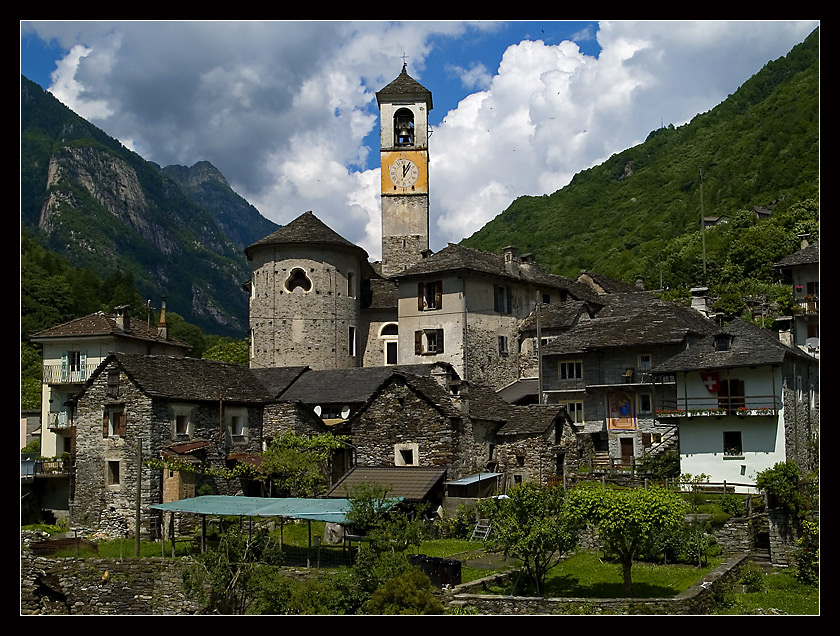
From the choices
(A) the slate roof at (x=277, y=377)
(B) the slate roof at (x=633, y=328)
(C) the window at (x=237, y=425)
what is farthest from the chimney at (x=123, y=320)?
(B) the slate roof at (x=633, y=328)

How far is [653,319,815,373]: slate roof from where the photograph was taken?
36844mm

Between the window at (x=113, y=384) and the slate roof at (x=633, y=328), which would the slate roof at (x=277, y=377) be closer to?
the window at (x=113, y=384)

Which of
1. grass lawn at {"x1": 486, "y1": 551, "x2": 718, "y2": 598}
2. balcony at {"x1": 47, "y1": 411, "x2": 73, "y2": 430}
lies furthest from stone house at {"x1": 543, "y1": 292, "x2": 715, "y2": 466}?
balcony at {"x1": 47, "y1": 411, "x2": 73, "y2": 430}

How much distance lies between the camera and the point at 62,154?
176625 millimetres

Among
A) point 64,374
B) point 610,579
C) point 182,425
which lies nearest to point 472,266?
point 182,425

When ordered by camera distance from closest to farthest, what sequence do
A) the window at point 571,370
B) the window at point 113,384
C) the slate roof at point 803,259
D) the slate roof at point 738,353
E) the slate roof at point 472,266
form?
the slate roof at point 738,353 → the window at point 113,384 → the window at point 571,370 → the slate roof at point 803,259 → the slate roof at point 472,266

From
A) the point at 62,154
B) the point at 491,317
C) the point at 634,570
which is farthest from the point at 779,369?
the point at 62,154

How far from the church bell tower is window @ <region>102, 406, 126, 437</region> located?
3036 cm

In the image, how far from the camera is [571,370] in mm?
49312

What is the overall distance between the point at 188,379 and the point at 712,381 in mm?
23183

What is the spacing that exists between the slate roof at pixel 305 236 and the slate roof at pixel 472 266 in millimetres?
4475

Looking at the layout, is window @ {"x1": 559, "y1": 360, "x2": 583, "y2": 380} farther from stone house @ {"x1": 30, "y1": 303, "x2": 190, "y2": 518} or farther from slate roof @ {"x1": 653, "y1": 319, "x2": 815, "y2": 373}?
stone house @ {"x1": 30, "y1": 303, "x2": 190, "y2": 518}

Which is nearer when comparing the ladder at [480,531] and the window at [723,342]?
the ladder at [480,531]

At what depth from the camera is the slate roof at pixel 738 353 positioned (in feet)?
121
